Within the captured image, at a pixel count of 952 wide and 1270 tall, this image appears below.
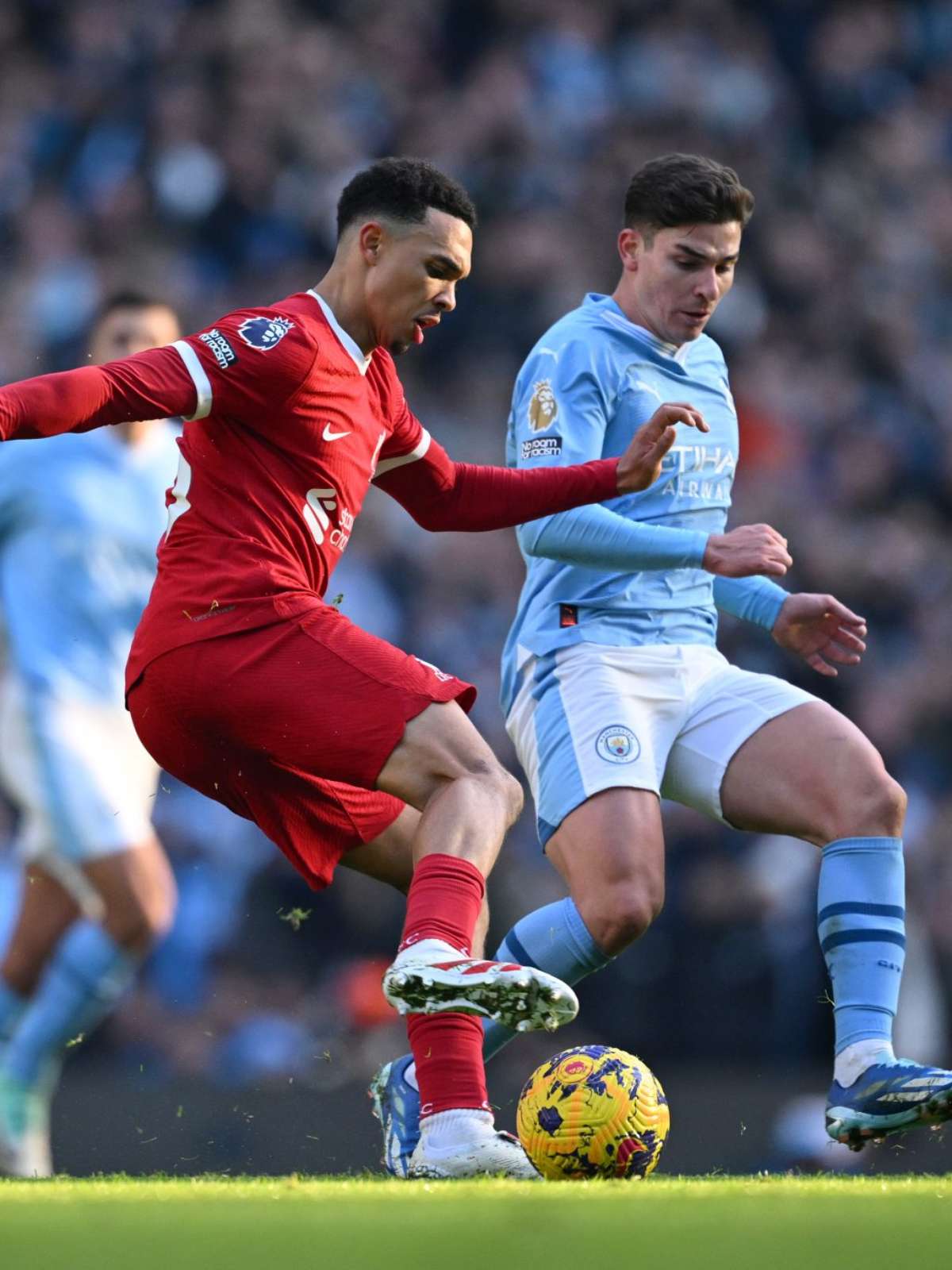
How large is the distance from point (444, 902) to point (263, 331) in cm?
112

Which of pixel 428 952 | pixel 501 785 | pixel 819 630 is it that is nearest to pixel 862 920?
pixel 819 630

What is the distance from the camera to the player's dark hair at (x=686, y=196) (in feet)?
15.0

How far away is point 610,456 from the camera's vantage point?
4645mm

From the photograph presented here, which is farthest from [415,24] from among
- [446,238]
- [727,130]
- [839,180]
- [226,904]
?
[446,238]

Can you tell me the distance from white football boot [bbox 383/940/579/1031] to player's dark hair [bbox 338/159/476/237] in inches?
59.3

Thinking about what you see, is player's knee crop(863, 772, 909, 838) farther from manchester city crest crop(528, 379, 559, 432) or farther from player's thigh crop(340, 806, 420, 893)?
manchester city crest crop(528, 379, 559, 432)

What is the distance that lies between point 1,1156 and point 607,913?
70.3 inches

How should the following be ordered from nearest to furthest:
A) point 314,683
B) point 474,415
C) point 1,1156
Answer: point 314,683
point 1,1156
point 474,415

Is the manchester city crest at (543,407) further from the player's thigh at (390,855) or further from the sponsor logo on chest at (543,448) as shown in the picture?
the player's thigh at (390,855)

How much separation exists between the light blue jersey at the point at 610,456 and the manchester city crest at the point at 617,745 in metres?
0.25

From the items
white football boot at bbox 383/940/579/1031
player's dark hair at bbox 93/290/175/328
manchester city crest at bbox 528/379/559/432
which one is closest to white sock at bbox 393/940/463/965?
white football boot at bbox 383/940/579/1031

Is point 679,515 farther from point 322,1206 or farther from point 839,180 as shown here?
point 839,180

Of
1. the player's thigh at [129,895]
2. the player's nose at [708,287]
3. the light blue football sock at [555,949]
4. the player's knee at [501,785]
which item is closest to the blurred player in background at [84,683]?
the player's thigh at [129,895]

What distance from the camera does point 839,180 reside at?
9.72 metres
